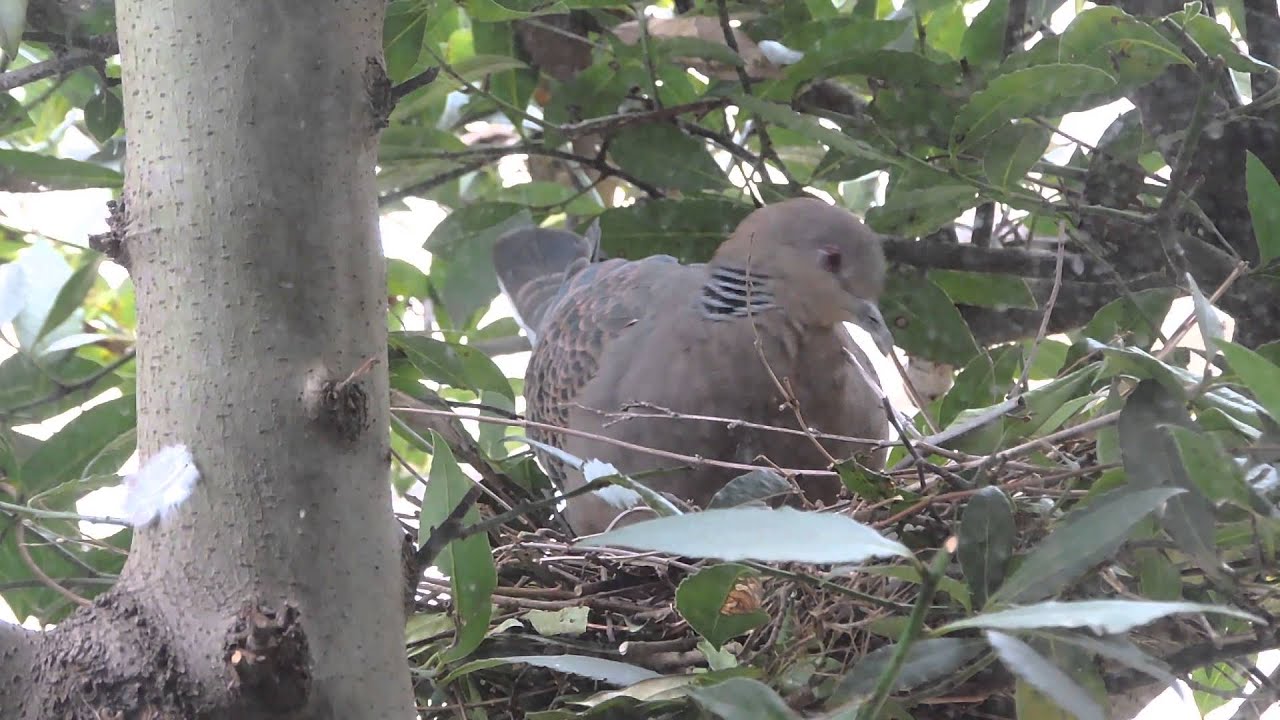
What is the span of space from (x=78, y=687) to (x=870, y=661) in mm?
457

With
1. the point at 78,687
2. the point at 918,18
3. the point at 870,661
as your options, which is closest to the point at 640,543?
the point at 870,661

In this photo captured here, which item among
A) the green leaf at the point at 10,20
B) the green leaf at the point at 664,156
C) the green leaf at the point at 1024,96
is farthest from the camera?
the green leaf at the point at 664,156

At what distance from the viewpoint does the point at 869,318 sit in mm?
1396

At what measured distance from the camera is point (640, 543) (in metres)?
0.61

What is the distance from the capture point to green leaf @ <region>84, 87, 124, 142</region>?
1.43 m

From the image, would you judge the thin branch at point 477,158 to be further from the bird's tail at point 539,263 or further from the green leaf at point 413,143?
the bird's tail at point 539,263

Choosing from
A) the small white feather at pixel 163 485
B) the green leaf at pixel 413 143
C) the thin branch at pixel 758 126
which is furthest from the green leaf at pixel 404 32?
the small white feather at pixel 163 485

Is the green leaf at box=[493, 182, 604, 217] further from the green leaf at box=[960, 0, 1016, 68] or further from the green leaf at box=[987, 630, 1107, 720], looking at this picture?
the green leaf at box=[987, 630, 1107, 720]

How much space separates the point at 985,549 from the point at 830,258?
0.74 meters

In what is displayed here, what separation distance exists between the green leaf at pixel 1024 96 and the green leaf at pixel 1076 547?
0.50 meters

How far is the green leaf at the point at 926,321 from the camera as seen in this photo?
145 centimetres

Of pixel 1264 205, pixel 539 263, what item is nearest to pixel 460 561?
pixel 1264 205

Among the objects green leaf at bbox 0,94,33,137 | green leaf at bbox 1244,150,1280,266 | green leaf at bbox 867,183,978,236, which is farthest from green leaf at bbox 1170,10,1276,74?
green leaf at bbox 0,94,33,137

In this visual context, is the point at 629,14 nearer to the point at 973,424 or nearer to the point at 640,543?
the point at 973,424
